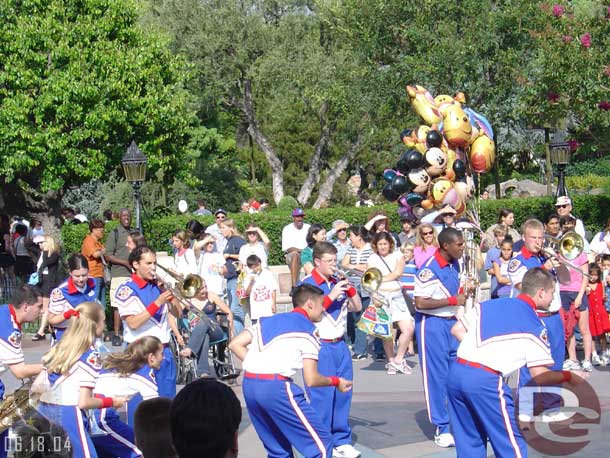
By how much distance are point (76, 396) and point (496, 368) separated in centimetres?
275

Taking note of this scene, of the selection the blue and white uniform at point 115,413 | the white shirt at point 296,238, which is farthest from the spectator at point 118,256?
the blue and white uniform at point 115,413

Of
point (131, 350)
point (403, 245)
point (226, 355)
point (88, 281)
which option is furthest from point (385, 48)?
point (131, 350)

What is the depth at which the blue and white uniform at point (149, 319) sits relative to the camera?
8.71 meters

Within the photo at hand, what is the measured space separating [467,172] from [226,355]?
7311 millimetres

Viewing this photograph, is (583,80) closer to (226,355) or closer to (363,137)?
(226,355)

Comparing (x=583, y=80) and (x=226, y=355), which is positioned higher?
(x=583, y=80)

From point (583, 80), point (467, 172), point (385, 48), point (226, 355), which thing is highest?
point (385, 48)

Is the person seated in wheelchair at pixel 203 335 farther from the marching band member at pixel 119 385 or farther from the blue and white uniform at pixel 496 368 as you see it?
the blue and white uniform at pixel 496 368

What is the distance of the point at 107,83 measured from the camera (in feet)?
77.0

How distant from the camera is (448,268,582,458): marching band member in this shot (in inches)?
268

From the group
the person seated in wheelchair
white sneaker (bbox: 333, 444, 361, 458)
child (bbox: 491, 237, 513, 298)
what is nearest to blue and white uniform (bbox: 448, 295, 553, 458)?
white sneaker (bbox: 333, 444, 361, 458)

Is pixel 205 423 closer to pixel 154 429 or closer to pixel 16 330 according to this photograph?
pixel 154 429

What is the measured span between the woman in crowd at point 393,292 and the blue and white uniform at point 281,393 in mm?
5570

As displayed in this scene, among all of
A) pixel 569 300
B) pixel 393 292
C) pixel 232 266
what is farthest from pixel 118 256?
pixel 569 300
